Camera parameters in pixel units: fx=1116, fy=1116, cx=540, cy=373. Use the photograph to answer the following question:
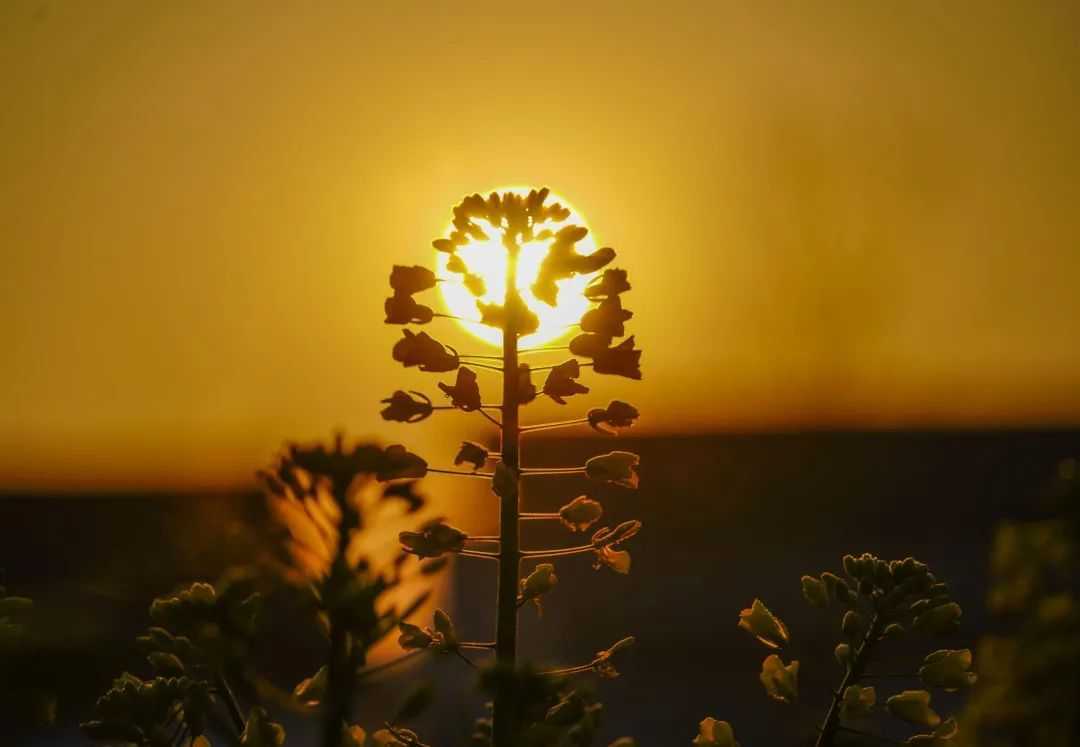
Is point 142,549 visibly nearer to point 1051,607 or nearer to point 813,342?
point 1051,607

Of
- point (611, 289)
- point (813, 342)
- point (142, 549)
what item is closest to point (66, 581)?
point (142, 549)

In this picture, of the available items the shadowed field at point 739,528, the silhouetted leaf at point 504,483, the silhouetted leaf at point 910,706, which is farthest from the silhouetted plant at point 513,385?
the shadowed field at point 739,528

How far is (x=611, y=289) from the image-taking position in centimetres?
107

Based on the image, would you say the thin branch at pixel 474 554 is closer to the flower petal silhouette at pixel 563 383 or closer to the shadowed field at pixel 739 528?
the flower petal silhouette at pixel 563 383

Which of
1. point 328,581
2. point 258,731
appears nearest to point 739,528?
point 258,731

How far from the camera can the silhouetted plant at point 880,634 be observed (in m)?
0.94

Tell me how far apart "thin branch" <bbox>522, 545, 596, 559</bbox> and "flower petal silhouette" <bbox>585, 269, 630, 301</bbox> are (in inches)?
9.5

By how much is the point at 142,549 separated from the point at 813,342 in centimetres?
254

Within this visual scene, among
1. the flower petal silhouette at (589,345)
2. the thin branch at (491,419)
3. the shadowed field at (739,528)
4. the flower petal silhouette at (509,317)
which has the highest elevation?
the flower petal silhouette at (509,317)

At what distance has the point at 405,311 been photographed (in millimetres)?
1098

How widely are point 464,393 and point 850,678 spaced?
420 millimetres

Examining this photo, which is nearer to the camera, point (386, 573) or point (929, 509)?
point (386, 573)

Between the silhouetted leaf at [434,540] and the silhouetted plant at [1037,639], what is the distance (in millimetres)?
503

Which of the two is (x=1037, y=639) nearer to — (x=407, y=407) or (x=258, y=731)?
(x=258, y=731)
